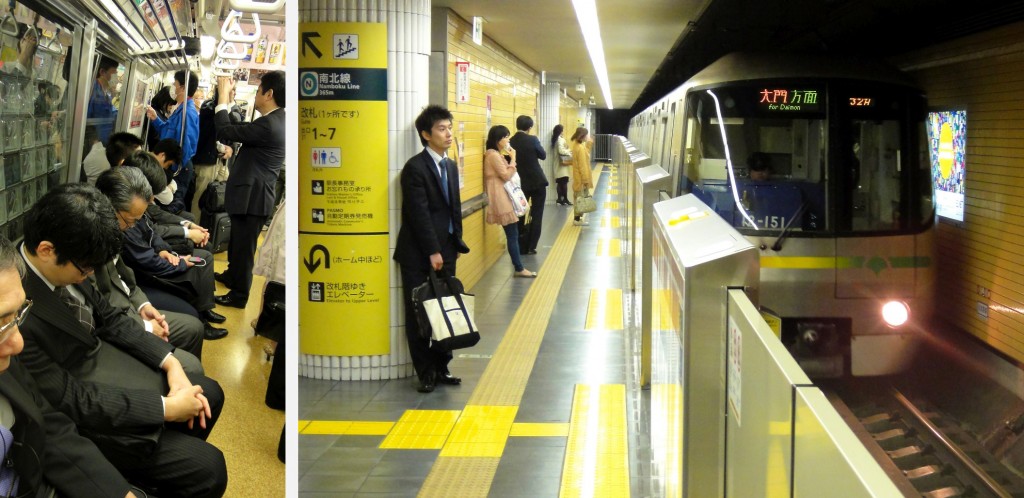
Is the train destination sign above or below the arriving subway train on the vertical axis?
above

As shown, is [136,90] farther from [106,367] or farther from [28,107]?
[106,367]

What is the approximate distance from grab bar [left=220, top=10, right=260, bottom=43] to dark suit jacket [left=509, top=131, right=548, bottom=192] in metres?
10.4

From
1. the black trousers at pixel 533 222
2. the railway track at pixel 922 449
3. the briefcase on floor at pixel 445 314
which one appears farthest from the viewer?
the black trousers at pixel 533 222

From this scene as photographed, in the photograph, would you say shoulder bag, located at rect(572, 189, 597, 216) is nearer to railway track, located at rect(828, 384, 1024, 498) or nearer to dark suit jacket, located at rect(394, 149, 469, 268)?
railway track, located at rect(828, 384, 1024, 498)

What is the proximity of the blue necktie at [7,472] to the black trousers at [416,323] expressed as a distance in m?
4.62

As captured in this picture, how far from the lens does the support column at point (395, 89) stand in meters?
6.34

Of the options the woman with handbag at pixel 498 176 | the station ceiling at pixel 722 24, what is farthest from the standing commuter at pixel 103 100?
the woman with handbag at pixel 498 176

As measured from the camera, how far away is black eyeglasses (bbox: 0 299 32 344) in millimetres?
1554

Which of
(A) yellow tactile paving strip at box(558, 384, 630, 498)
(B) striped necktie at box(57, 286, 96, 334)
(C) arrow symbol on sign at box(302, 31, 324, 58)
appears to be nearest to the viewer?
(B) striped necktie at box(57, 286, 96, 334)

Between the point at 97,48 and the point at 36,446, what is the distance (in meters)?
0.68

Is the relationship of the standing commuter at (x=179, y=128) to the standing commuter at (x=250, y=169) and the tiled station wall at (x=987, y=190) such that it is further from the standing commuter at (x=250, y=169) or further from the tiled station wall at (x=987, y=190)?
the tiled station wall at (x=987, y=190)

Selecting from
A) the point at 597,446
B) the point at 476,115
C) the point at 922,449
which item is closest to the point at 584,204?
the point at 476,115

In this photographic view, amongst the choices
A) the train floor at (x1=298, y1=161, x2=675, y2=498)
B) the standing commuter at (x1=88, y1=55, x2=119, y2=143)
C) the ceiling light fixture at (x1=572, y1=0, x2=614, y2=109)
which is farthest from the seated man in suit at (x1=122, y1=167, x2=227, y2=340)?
the ceiling light fixture at (x1=572, y1=0, x2=614, y2=109)

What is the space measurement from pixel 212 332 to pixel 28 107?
0.97 metres
